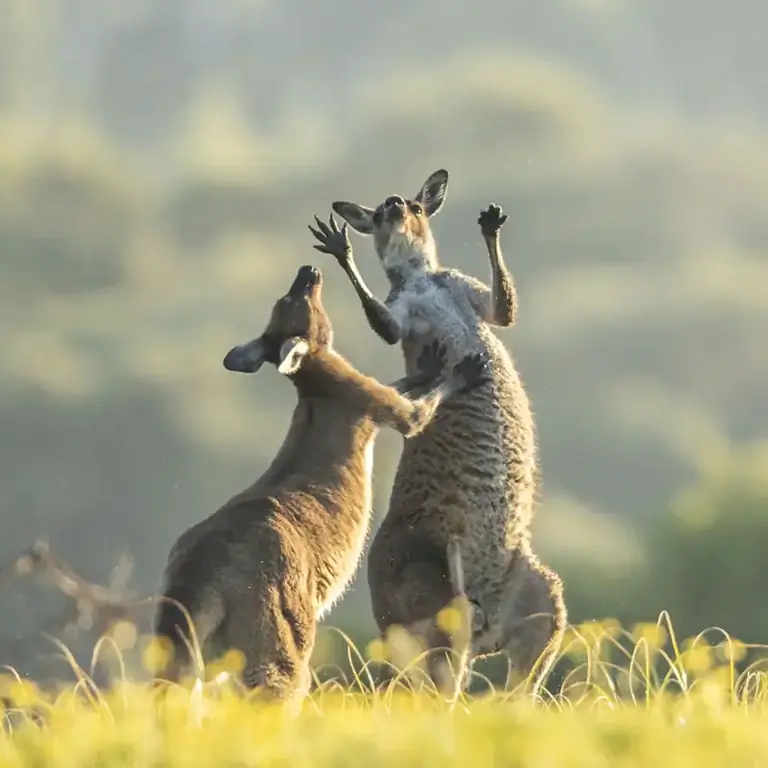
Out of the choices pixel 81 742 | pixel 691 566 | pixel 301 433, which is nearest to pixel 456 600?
pixel 301 433

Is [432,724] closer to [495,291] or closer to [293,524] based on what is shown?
[293,524]

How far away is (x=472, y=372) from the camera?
7.84 m

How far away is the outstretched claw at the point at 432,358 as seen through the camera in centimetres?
796

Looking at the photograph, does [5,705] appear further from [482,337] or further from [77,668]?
[482,337]

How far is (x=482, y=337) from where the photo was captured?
26.5 feet

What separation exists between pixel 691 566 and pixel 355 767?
14637 millimetres

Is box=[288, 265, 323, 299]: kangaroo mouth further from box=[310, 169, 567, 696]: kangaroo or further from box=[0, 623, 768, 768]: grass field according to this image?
box=[0, 623, 768, 768]: grass field

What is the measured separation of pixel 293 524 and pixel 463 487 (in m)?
1.76

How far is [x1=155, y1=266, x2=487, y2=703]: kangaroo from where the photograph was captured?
5551 mm

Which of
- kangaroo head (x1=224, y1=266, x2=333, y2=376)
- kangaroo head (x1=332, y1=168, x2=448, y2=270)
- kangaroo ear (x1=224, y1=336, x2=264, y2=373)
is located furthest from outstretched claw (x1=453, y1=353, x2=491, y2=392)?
kangaroo ear (x1=224, y1=336, x2=264, y2=373)

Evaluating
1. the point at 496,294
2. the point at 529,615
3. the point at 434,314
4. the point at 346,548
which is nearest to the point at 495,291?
the point at 496,294

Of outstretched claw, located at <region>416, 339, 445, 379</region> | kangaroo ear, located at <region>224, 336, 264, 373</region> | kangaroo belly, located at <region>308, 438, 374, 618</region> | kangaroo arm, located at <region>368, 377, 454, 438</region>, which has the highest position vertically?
outstretched claw, located at <region>416, 339, 445, 379</region>

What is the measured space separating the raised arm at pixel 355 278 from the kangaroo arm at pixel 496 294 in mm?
636

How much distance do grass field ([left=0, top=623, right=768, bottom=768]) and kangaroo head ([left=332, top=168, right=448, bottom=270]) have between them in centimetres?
317
